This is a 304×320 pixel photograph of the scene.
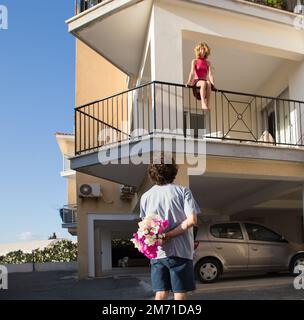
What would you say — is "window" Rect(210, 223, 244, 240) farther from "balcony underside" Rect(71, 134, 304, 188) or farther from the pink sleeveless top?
the pink sleeveless top

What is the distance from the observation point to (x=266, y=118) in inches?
533

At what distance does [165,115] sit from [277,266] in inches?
178

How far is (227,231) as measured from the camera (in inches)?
437

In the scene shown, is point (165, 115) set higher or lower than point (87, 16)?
lower

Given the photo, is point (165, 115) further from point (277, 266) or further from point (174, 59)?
point (277, 266)

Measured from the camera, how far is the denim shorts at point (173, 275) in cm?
424

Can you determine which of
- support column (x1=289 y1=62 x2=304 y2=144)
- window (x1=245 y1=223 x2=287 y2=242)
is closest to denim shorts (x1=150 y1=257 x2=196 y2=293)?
window (x1=245 y1=223 x2=287 y2=242)
